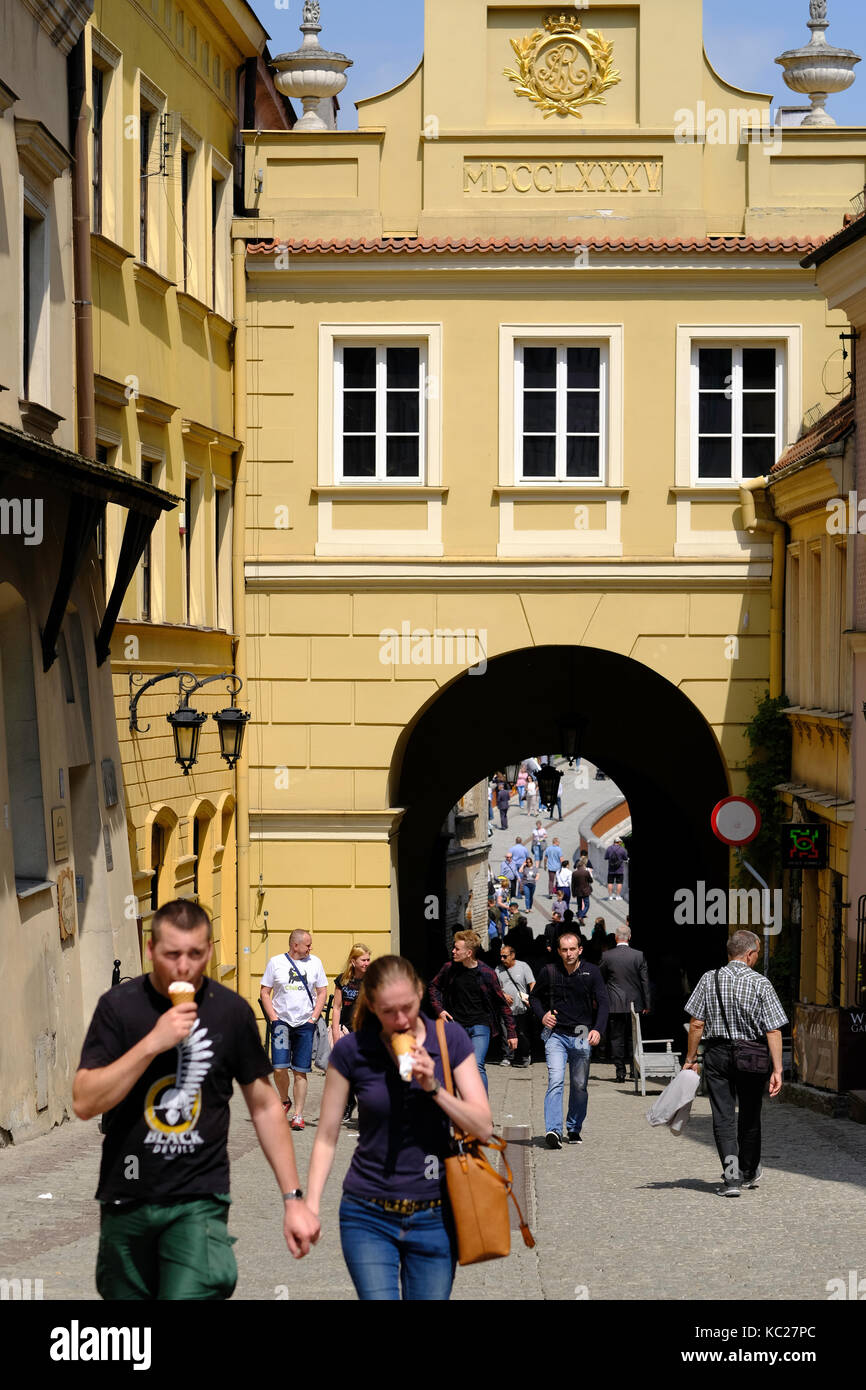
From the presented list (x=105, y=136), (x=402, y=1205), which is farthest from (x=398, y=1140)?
(x=105, y=136)

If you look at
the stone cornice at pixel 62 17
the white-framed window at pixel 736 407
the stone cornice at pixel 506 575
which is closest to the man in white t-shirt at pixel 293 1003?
the stone cornice at pixel 62 17

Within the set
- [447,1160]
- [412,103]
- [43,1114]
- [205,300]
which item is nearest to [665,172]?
[412,103]

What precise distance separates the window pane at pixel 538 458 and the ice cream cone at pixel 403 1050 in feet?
54.7

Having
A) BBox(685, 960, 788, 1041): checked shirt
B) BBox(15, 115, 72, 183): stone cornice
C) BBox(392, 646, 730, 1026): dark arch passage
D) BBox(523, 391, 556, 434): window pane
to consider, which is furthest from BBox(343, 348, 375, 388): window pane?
BBox(685, 960, 788, 1041): checked shirt

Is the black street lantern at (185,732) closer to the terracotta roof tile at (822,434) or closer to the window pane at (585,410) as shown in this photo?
the terracotta roof tile at (822,434)

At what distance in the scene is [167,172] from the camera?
19.5 meters

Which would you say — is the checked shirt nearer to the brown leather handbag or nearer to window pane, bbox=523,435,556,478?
the brown leather handbag

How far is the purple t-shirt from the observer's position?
6.21m

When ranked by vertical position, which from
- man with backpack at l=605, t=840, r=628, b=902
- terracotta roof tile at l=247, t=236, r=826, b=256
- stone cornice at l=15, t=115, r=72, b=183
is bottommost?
man with backpack at l=605, t=840, r=628, b=902

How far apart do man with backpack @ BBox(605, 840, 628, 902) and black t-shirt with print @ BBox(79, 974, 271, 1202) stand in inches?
1870

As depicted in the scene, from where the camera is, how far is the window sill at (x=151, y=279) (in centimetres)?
1827
